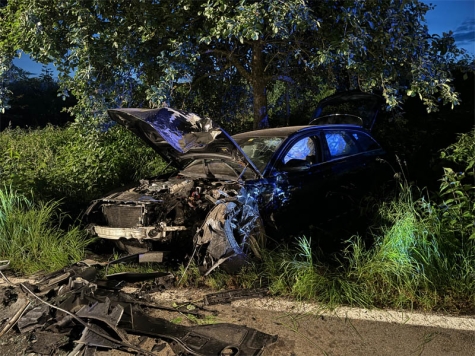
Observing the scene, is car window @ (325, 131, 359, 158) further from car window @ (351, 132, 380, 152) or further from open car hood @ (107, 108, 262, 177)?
open car hood @ (107, 108, 262, 177)

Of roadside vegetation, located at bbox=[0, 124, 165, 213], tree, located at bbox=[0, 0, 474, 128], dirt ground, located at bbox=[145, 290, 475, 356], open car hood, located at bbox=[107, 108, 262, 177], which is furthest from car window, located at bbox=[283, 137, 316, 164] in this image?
roadside vegetation, located at bbox=[0, 124, 165, 213]

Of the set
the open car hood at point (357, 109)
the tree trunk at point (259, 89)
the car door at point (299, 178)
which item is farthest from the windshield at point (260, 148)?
the tree trunk at point (259, 89)

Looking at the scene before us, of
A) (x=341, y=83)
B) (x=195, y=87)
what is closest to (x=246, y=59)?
(x=195, y=87)

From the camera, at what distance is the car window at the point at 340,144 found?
17.3ft

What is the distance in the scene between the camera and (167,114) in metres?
4.19

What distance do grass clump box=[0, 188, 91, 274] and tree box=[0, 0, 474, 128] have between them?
6.55 ft

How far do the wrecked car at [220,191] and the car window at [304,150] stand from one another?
0.04 feet

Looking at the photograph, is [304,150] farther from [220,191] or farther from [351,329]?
[351,329]

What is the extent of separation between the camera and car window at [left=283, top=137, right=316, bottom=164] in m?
4.83

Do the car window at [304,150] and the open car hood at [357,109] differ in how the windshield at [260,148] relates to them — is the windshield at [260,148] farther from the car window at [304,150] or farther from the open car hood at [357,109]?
the open car hood at [357,109]

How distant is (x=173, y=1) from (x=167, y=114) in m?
2.68

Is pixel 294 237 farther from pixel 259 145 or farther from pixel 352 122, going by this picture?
pixel 352 122

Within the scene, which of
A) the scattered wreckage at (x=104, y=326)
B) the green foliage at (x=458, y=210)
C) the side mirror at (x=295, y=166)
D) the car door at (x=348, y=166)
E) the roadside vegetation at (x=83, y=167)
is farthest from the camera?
the roadside vegetation at (x=83, y=167)

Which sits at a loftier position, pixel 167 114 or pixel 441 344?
pixel 167 114
